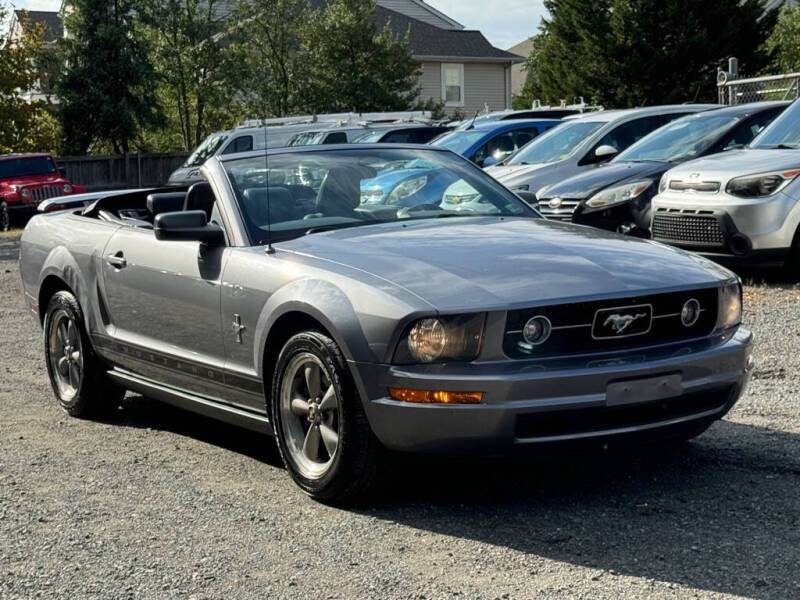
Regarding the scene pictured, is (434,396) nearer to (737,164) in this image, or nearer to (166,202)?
Result: (166,202)

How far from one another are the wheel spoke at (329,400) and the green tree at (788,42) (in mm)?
41331

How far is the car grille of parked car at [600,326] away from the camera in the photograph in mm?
4859

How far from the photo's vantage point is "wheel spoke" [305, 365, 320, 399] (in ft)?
17.4

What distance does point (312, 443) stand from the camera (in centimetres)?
538

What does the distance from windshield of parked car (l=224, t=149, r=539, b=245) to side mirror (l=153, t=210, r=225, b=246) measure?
171mm

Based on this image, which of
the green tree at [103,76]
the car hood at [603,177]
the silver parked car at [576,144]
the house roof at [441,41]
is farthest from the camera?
the house roof at [441,41]

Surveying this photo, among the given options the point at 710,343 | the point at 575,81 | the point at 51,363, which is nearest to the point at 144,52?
the point at 575,81

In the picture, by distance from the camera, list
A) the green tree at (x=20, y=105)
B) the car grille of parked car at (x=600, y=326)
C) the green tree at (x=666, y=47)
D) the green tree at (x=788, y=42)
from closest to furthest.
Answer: the car grille of parked car at (x=600, y=326)
the green tree at (x=666, y=47)
the green tree at (x=20, y=105)
the green tree at (x=788, y=42)

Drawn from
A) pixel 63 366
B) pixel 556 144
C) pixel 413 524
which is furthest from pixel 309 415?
pixel 556 144

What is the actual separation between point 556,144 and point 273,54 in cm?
2688

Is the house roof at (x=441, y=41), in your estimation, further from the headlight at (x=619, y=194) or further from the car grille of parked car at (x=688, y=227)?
the car grille of parked car at (x=688, y=227)

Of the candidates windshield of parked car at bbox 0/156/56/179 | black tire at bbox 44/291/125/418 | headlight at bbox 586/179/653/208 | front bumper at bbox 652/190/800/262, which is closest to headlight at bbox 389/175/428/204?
black tire at bbox 44/291/125/418

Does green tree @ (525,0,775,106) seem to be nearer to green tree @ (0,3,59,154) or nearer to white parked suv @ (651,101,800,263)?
green tree @ (0,3,59,154)

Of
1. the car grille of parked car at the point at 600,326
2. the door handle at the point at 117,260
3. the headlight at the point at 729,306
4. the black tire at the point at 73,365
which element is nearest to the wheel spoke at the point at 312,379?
the car grille of parked car at the point at 600,326
